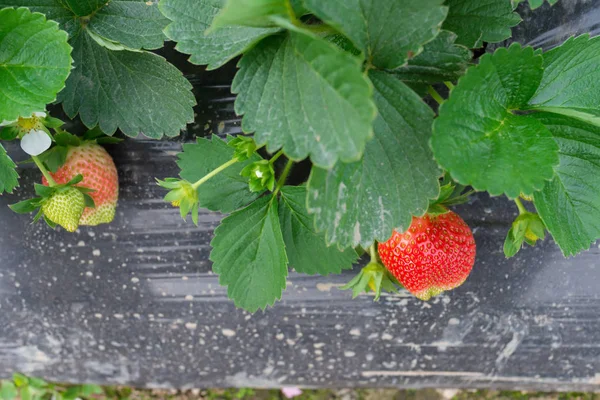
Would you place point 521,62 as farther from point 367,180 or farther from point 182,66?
point 182,66

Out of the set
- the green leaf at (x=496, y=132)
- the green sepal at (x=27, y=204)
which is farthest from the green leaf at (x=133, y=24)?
the green leaf at (x=496, y=132)

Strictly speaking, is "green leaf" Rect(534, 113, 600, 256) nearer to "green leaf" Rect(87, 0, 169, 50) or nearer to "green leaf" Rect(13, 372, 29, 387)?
"green leaf" Rect(87, 0, 169, 50)

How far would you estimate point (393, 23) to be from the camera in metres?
0.48

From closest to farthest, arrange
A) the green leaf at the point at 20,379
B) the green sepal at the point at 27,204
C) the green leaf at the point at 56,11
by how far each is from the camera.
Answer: the green leaf at the point at 56,11 → the green sepal at the point at 27,204 → the green leaf at the point at 20,379

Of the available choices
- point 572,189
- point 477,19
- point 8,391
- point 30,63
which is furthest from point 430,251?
point 8,391

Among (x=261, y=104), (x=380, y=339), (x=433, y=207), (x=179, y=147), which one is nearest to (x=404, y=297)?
(x=380, y=339)

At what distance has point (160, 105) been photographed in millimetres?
690

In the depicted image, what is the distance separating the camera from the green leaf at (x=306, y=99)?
0.40m

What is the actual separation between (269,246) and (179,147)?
0.25 meters

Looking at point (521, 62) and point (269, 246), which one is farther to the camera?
point (269, 246)

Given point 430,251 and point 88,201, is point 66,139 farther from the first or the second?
point 430,251

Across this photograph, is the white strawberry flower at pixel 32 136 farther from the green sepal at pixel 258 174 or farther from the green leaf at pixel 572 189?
the green leaf at pixel 572 189

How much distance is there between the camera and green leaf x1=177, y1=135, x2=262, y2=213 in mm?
715

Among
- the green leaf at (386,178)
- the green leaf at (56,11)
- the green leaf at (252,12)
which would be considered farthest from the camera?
the green leaf at (56,11)
